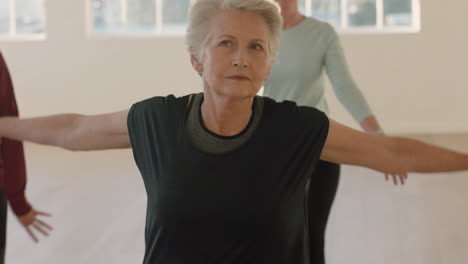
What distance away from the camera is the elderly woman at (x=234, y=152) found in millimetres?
1534

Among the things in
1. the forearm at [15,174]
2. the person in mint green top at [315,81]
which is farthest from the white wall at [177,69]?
the forearm at [15,174]

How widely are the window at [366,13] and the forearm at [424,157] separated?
777 cm

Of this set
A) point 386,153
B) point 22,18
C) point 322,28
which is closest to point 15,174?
point 386,153

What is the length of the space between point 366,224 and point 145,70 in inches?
194

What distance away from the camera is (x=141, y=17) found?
941 cm

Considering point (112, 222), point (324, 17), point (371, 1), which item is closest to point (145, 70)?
point (324, 17)

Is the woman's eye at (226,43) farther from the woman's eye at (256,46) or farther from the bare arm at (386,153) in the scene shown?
the bare arm at (386,153)

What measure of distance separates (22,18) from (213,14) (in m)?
8.38

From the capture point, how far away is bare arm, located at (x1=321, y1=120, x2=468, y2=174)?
163cm

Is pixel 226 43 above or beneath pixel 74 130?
above

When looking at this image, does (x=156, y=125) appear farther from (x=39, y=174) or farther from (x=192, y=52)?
(x=39, y=174)

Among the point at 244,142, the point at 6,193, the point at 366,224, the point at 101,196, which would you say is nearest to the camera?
the point at 244,142

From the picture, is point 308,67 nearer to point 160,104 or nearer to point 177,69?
point 160,104

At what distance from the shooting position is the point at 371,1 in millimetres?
9352
